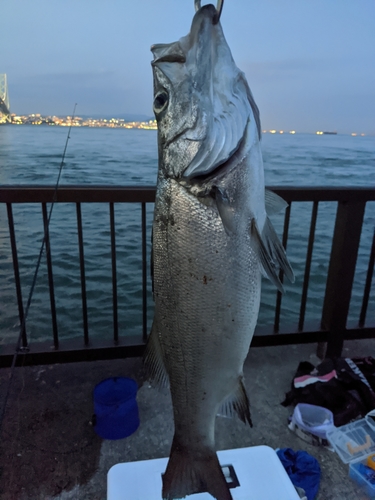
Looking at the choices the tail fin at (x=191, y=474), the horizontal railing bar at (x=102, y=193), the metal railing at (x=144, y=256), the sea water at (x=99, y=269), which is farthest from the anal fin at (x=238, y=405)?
the sea water at (x=99, y=269)

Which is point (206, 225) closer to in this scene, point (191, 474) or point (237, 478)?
point (191, 474)

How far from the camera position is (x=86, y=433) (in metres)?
2.78

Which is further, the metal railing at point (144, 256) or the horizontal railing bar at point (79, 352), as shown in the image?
the horizontal railing bar at point (79, 352)

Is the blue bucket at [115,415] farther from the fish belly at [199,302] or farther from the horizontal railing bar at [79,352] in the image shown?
the fish belly at [199,302]

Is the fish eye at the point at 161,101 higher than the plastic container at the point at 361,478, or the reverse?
the fish eye at the point at 161,101

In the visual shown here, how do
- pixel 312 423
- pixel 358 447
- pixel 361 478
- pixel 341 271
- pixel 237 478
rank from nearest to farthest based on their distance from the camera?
pixel 237 478, pixel 361 478, pixel 358 447, pixel 312 423, pixel 341 271

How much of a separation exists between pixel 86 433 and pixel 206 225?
7.18 ft

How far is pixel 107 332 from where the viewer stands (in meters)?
6.34

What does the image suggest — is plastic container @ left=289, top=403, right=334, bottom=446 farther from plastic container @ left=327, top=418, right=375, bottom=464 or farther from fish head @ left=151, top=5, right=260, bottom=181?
fish head @ left=151, top=5, right=260, bottom=181

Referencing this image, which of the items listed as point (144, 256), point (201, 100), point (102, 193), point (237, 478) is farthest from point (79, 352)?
point (201, 100)

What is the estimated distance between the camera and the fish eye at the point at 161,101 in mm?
1245

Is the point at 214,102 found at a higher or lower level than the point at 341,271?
higher

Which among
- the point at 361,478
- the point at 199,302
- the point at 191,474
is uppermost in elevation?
the point at 199,302

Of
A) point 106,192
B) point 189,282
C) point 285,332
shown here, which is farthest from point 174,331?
point 285,332
